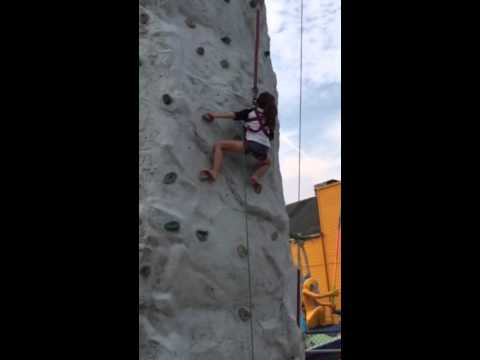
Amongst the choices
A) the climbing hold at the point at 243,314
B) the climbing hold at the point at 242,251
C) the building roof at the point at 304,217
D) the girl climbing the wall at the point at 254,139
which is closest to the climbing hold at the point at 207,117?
the girl climbing the wall at the point at 254,139

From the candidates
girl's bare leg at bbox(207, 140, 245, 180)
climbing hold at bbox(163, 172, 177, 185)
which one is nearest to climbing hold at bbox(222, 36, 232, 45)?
girl's bare leg at bbox(207, 140, 245, 180)

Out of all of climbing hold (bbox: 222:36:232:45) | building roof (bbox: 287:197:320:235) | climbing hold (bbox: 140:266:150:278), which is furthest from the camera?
building roof (bbox: 287:197:320:235)

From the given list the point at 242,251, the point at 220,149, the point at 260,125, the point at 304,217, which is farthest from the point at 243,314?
the point at 304,217

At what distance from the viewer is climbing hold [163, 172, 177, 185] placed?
268 centimetres

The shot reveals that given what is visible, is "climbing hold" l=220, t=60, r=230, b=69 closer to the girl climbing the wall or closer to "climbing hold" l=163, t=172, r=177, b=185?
the girl climbing the wall

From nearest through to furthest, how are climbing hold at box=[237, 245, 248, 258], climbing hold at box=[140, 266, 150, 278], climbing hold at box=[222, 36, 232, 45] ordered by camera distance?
climbing hold at box=[140, 266, 150, 278] < climbing hold at box=[237, 245, 248, 258] < climbing hold at box=[222, 36, 232, 45]

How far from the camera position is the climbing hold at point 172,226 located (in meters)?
2.57

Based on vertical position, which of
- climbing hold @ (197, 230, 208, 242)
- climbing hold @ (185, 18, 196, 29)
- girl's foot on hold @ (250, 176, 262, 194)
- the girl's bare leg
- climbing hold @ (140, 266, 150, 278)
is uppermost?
climbing hold @ (185, 18, 196, 29)

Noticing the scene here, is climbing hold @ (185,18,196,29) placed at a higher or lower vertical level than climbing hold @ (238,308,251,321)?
higher

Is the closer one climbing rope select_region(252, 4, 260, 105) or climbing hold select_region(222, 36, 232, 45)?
climbing rope select_region(252, 4, 260, 105)

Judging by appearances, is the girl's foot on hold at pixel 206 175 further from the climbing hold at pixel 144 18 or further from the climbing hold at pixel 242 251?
the climbing hold at pixel 144 18

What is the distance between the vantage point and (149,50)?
2930 mm

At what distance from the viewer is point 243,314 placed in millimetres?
2711

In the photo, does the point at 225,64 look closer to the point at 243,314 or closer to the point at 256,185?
the point at 256,185
